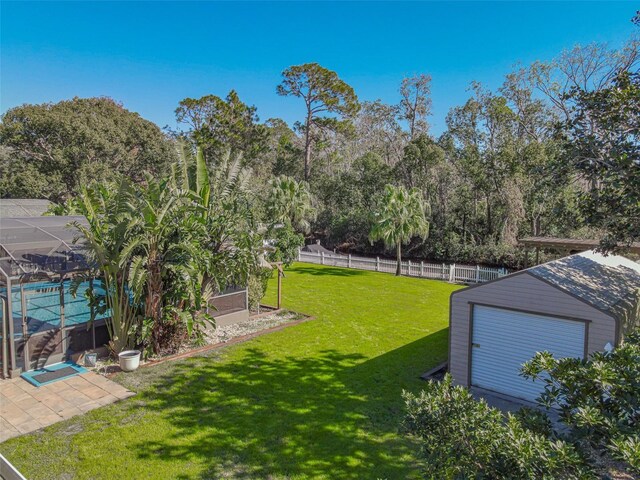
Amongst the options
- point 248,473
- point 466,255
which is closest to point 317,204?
point 466,255

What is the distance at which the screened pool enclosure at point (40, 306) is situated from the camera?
8.30 m

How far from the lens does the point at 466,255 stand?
2727 centimetres

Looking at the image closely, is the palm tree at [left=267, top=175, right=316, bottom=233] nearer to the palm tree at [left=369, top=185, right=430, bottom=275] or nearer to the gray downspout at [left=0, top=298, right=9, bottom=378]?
the palm tree at [left=369, top=185, right=430, bottom=275]

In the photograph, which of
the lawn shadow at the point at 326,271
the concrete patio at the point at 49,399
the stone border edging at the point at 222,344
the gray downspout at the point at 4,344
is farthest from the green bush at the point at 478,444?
the lawn shadow at the point at 326,271

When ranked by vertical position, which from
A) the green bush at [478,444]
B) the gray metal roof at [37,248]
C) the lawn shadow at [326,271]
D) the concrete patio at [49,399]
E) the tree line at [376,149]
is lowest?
the lawn shadow at [326,271]

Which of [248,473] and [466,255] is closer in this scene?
[248,473]

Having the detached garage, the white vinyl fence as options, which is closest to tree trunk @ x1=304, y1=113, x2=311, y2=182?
the white vinyl fence

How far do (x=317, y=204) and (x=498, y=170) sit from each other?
15.4m

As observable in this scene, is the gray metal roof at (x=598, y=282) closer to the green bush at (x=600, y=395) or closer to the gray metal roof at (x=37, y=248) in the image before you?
the green bush at (x=600, y=395)

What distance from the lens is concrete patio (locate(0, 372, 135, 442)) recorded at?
264 inches

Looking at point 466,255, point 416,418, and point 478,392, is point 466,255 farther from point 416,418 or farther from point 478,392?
point 416,418

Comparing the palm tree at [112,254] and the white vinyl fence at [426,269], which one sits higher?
the palm tree at [112,254]

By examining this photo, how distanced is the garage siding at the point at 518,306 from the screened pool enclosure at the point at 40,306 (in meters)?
8.14

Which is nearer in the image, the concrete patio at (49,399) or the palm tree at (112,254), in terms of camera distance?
the concrete patio at (49,399)
